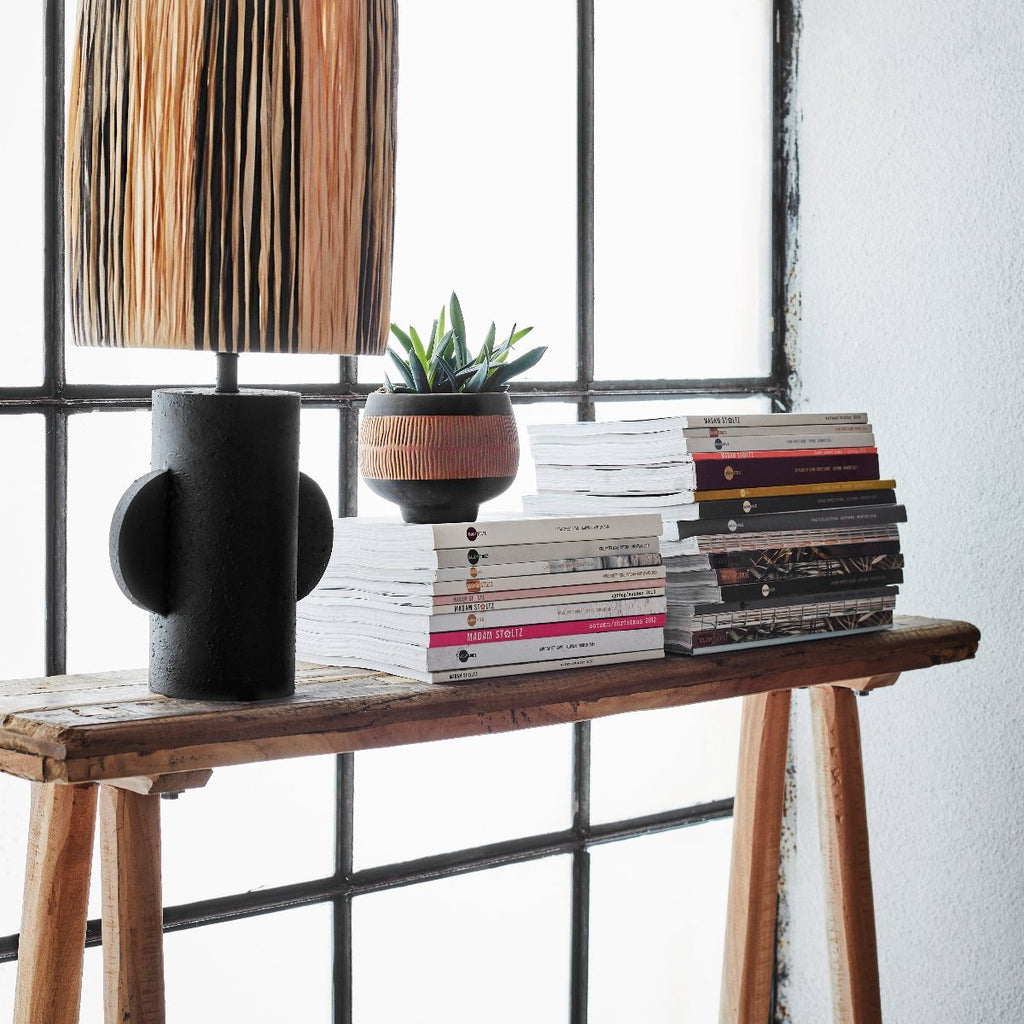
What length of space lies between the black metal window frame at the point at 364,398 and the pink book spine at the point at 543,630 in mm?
457

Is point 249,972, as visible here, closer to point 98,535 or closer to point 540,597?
point 98,535

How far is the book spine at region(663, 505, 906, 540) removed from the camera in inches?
58.7

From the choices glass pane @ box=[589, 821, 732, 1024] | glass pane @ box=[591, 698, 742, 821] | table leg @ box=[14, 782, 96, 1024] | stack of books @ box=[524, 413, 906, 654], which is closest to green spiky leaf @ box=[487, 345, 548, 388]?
stack of books @ box=[524, 413, 906, 654]

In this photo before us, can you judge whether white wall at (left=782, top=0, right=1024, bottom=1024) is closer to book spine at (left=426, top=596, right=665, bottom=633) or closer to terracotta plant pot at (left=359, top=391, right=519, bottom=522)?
book spine at (left=426, top=596, right=665, bottom=633)

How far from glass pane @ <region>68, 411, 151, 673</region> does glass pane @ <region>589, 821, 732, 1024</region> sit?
2.80ft

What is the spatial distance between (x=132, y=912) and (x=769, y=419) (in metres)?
0.88

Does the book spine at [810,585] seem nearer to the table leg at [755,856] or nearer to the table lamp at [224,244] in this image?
the table leg at [755,856]

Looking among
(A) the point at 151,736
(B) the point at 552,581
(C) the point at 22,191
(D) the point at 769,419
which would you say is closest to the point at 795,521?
(D) the point at 769,419

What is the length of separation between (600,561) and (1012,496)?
2.46 ft

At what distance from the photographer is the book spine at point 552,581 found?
1.30 meters

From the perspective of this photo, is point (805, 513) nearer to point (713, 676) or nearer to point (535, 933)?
point (713, 676)

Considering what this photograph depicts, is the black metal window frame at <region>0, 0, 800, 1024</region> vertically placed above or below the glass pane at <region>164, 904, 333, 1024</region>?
above

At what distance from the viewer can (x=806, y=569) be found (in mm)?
1567

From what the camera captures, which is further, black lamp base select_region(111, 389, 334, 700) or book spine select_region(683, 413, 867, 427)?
book spine select_region(683, 413, 867, 427)
